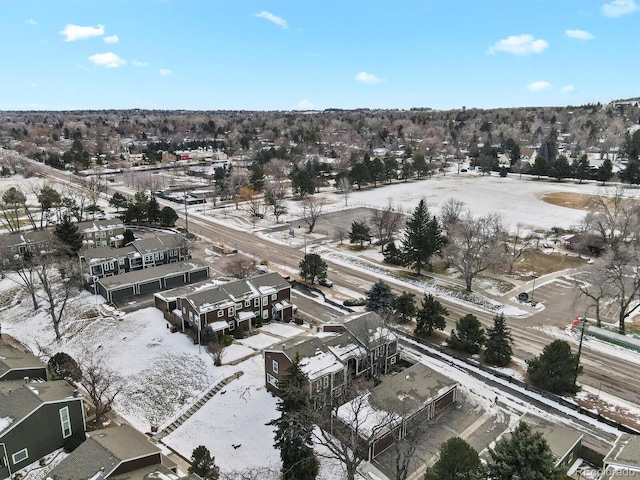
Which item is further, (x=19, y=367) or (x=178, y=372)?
(x=178, y=372)

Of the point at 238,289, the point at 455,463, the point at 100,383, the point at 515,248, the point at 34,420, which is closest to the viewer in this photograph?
the point at 455,463

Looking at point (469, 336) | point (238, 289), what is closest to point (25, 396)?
point (238, 289)

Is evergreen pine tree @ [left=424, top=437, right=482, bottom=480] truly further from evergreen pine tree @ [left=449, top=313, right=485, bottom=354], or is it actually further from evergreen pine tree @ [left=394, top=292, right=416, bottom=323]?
evergreen pine tree @ [left=394, top=292, right=416, bottom=323]

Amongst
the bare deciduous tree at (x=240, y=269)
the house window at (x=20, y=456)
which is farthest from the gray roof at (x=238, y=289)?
the house window at (x=20, y=456)

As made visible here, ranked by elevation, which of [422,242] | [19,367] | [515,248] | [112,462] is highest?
[422,242]

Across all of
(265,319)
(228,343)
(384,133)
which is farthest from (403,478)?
(384,133)

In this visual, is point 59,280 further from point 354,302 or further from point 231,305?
point 354,302

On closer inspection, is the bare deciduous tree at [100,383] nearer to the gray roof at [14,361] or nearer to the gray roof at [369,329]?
the gray roof at [14,361]
